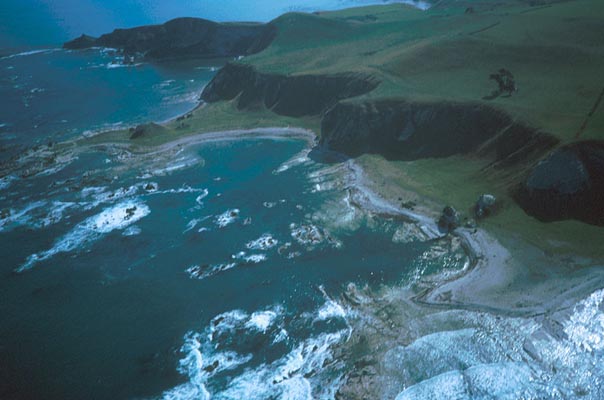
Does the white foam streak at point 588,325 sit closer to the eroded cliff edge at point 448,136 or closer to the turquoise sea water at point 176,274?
the eroded cliff edge at point 448,136

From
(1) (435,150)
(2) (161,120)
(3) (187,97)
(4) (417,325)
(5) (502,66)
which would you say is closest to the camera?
(4) (417,325)

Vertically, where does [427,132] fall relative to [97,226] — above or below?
above

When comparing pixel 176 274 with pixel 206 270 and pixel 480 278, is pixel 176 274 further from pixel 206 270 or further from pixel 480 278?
pixel 480 278

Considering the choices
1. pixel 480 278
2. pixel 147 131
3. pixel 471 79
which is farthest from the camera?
pixel 147 131

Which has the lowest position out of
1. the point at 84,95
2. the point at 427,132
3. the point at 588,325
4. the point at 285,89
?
the point at 588,325

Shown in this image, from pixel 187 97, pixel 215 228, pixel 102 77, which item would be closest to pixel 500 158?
pixel 215 228

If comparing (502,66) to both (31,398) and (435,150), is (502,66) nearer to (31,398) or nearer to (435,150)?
(435,150)

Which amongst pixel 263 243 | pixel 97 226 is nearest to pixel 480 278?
pixel 263 243
